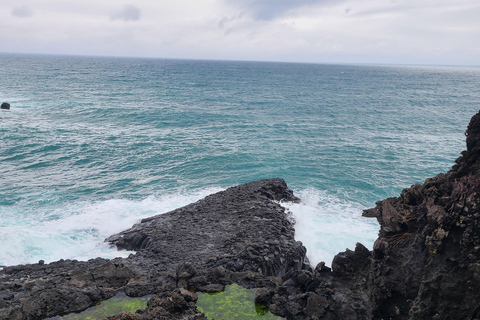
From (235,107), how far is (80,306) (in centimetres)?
8018

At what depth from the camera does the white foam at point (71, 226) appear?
2817 cm

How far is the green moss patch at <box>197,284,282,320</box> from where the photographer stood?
1858cm

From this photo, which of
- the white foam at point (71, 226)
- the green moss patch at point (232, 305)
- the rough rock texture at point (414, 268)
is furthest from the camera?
the white foam at point (71, 226)

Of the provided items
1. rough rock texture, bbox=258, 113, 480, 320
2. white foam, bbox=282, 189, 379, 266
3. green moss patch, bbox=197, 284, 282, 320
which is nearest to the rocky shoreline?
rough rock texture, bbox=258, 113, 480, 320

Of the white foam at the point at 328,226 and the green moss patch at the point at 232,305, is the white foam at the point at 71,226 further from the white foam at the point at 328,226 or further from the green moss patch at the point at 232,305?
the white foam at the point at 328,226

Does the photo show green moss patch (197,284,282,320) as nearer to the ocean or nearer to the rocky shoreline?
the rocky shoreline

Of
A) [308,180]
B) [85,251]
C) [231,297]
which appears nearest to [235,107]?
[308,180]

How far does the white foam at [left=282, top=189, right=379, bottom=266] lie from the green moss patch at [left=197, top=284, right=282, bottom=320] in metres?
9.73

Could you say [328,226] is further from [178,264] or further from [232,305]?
[232,305]

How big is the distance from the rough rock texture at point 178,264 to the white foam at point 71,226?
7.60ft

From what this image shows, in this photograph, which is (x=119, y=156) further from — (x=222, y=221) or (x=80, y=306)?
(x=80, y=306)

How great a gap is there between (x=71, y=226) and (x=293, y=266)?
21.0 metres

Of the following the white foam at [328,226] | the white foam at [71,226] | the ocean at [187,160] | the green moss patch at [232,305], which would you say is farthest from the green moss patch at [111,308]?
the white foam at [328,226]

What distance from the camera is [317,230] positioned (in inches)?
1277
